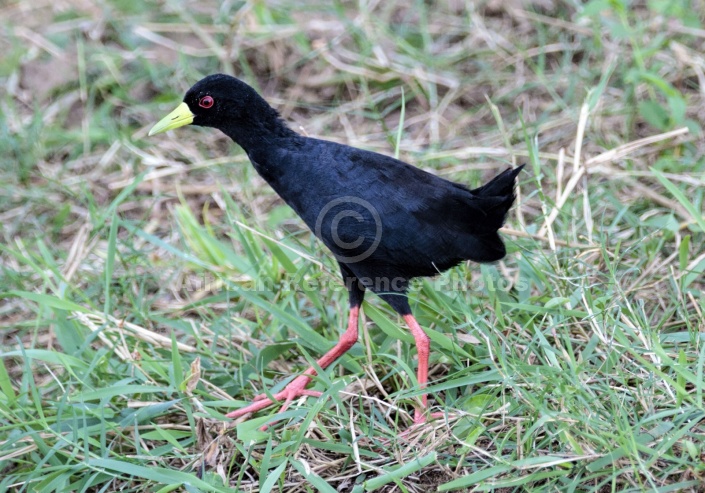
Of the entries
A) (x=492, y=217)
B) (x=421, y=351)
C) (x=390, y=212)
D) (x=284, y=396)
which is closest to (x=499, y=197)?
(x=492, y=217)

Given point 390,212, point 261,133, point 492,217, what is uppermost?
point 261,133

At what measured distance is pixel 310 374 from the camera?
355 cm

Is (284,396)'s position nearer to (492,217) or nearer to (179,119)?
(492,217)

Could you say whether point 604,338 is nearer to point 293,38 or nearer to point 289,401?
point 289,401

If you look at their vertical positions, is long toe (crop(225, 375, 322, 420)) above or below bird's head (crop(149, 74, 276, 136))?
below

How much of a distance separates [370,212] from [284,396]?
89 cm

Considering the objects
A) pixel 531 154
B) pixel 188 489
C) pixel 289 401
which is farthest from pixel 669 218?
pixel 188 489

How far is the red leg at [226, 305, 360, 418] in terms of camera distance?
11.3ft

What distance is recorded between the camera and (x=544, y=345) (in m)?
3.09

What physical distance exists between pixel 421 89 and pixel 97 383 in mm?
3174

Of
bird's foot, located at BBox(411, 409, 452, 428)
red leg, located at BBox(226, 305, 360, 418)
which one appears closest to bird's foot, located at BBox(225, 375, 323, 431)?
red leg, located at BBox(226, 305, 360, 418)

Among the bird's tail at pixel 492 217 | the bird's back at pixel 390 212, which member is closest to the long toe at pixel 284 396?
the bird's back at pixel 390 212

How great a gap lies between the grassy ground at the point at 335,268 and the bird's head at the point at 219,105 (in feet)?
1.55

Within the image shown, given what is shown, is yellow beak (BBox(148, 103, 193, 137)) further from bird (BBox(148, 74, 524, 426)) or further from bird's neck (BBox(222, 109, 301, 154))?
bird's neck (BBox(222, 109, 301, 154))
